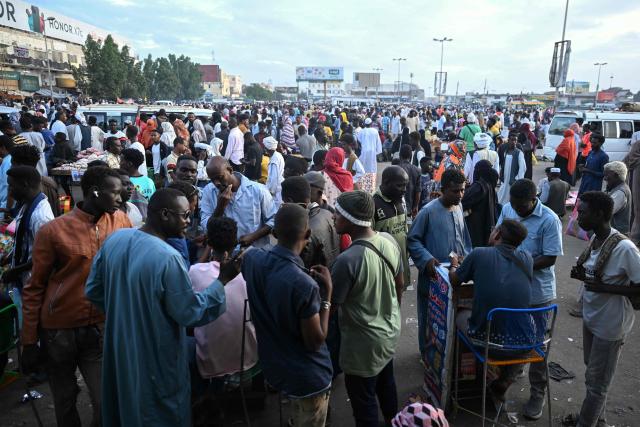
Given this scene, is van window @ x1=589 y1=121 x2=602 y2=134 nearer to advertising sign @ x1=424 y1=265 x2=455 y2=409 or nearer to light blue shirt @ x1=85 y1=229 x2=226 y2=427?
advertising sign @ x1=424 y1=265 x2=455 y2=409

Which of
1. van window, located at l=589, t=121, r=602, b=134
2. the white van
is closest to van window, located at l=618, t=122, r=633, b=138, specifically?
the white van

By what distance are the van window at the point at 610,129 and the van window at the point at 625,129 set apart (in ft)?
0.50

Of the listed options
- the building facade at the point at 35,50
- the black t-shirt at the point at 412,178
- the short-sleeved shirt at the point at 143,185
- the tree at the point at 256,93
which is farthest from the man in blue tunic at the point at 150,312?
the tree at the point at 256,93

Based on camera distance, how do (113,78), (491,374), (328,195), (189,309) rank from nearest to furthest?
(189,309)
(491,374)
(328,195)
(113,78)

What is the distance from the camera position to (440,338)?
3475 millimetres

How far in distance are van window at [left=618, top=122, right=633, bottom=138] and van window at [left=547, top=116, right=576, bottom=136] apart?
1.43m

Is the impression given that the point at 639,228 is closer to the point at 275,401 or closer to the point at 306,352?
the point at 275,401

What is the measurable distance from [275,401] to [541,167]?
53.6ft

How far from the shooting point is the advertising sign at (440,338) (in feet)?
11.0

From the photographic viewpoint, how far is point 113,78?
44.3m

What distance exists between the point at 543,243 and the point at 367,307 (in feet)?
6.02

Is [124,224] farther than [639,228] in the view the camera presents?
No

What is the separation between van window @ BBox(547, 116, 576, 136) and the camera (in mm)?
15445

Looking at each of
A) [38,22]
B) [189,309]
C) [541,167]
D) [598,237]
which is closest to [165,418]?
[189,309]
